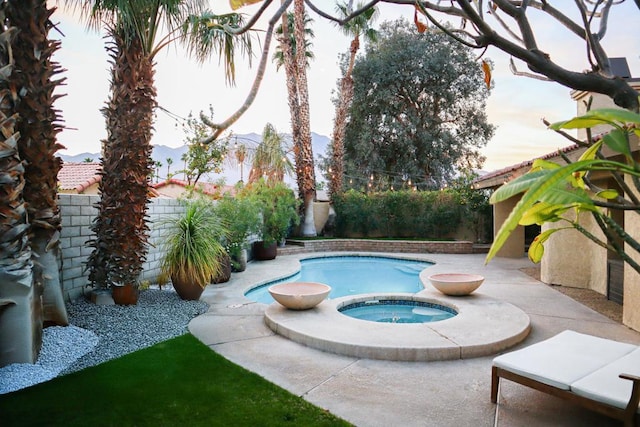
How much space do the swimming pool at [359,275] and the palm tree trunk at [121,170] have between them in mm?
3362

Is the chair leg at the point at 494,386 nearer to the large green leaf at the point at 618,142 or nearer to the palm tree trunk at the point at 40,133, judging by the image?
the large green leaf at the point at 618,142

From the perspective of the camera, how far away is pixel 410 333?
5.93m

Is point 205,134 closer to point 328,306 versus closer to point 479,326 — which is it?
point 328,306

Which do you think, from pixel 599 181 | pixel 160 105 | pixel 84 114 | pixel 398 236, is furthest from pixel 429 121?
pixel 160 105

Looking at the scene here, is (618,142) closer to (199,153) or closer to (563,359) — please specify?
(563,359)

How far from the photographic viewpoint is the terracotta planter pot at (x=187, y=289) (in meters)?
8.05

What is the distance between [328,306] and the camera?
24.7 ft

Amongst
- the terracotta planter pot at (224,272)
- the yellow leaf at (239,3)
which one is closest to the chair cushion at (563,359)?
the yellow leaf at (239,3)

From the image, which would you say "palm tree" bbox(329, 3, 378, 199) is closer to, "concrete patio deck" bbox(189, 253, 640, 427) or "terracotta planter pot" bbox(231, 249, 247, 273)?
"terracotta planter pot" bbox(231, 249, 247, 273)

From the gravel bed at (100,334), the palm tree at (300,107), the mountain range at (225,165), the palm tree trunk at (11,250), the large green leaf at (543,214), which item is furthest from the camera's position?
the mountain range at (225,165)

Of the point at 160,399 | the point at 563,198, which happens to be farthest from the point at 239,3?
the point at 160,399

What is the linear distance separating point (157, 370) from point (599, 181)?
9712 millimetres

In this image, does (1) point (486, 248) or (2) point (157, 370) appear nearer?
(2) point (157, 370)

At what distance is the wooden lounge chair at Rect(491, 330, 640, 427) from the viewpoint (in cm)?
326
